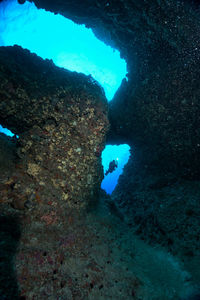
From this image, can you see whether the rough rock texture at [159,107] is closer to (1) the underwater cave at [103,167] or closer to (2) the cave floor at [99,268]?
(1) the underwater cave at [103,167]

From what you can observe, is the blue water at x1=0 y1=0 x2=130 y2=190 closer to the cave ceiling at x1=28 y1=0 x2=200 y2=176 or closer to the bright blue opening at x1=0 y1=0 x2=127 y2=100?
the bright blue opening at x1=0 y1=0 x2=127 y2=100

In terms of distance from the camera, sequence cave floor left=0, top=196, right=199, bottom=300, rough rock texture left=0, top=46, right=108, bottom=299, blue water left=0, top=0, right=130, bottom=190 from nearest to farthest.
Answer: cave floor left=0, top=196, right=199, bottom=300
rough rock texture left=0, top=46, right=108, bottom=299
blue water left=0, top=0, right=130, bottom=190

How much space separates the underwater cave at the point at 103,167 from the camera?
322 centimetres

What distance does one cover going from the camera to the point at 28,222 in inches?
136

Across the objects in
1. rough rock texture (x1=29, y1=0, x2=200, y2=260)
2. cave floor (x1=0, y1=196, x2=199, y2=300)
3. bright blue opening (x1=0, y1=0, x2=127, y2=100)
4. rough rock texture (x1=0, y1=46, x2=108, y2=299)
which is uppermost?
bright blue opening (x1=0, y1=0, x2=127, y2=100)

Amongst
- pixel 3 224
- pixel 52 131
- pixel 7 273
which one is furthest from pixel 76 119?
pixel 7 273

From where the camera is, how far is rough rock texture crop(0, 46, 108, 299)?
137 inches

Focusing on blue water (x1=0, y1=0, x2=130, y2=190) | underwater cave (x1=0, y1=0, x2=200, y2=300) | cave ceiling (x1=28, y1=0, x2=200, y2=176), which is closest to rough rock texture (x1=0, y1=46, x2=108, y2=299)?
underwater cave (x1=0, y1=0, x2=200, y2=300)

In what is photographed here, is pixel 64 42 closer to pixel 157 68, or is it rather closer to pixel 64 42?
pixel 64 42

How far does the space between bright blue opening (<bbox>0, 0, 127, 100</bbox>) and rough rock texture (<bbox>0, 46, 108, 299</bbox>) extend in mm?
17963

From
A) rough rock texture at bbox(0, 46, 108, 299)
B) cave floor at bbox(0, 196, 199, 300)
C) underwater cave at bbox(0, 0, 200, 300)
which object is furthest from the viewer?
rough rock texture at bbox(0, 46, 108, 299)

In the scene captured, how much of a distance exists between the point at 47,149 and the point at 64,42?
2296 centimetres

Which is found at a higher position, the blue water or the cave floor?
the blue water

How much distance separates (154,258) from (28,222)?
3.51m
